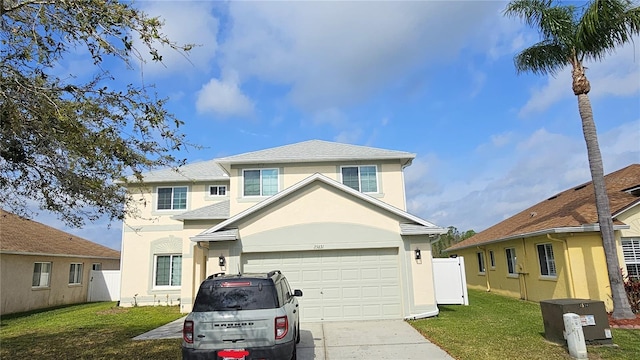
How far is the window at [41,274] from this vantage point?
19.7 metres

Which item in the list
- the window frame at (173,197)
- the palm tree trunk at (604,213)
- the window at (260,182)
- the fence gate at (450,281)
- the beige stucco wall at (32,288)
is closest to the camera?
the palm tree trunk at (604,213)

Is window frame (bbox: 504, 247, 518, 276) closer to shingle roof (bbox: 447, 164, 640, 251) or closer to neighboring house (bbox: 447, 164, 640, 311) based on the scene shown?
neighboring house (bbox: 447, 164, 640, 311)

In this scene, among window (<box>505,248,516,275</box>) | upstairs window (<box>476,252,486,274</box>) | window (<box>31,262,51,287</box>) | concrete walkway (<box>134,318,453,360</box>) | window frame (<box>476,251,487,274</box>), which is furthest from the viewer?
upstairs window (<box>476,252,486,274</box>)

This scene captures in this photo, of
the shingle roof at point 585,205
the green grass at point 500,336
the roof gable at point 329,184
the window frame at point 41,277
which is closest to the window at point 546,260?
the shingle roof at point 585,205

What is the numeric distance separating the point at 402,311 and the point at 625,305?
21.3 feet

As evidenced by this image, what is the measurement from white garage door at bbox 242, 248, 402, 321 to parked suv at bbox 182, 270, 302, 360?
620 centimetres

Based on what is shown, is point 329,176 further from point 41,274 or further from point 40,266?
point 41,274

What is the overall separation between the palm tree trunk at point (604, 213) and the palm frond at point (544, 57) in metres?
1.66

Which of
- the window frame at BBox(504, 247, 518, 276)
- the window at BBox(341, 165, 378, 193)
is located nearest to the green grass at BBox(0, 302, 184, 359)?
the window at BBox(341, 165, 378, 193)

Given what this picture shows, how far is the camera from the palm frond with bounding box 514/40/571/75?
1402 cm

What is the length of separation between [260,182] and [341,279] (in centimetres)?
622

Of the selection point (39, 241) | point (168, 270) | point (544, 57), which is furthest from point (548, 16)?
point (39, 241)

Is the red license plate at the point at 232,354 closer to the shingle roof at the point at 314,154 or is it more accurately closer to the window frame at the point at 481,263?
the shingle roof at the point at 314,154

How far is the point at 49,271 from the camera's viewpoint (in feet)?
67.7
